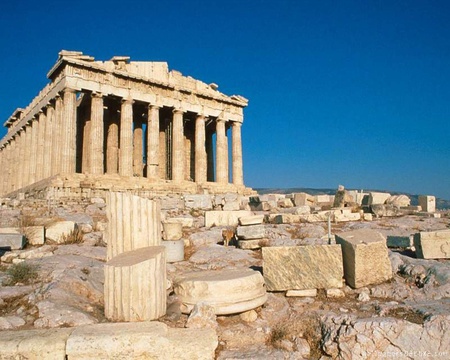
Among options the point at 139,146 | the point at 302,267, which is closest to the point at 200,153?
the point at 139,146

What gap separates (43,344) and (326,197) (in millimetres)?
23003

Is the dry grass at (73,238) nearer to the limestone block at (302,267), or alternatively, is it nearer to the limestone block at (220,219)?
the limestone block at (220,219)

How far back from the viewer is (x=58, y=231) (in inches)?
396

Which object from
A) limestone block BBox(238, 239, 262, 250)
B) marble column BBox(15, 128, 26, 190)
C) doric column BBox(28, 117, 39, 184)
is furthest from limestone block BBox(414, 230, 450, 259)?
marble column BBox(15, 128, 26, 190)

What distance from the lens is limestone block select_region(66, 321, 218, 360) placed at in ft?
12.4

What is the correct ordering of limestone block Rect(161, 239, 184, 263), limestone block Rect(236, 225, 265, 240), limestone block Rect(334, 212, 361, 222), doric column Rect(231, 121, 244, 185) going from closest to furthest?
limestone block Rect(161, 239, 184, 263) → limestone block Rect(236, 225, 265, 240) → limestone block Rect(334, 212, 361, 222) → doric column Rect(231, 121, 244, 185)

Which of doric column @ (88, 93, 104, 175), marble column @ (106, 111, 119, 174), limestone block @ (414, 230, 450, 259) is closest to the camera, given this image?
limestone block @ (414, 230, 450, 259)

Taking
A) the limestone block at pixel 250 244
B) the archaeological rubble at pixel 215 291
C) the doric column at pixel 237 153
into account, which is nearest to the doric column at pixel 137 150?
the doric column at pixel 237 153

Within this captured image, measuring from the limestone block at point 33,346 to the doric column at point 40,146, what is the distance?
881 inches

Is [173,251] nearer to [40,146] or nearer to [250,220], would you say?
[250,220]

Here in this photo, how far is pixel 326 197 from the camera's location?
2500 centimetres

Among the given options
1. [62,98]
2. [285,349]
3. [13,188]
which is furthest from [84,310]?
[13,188]

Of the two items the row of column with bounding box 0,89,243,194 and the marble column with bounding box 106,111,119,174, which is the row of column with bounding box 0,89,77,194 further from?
the marble column with bounding box 106,111,119,174

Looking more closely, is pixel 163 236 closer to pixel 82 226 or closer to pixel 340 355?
pixel 82 226
